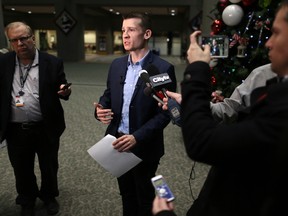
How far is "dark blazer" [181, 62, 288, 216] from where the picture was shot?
601 mm

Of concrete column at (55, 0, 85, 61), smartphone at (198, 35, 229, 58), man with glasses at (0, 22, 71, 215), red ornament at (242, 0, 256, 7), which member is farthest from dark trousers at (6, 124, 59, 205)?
concrete column at (55, 0, 85, 61)

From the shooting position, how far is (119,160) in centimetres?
174

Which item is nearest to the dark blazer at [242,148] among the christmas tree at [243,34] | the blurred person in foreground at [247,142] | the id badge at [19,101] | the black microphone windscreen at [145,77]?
the blurred person in foreground at [247,142]

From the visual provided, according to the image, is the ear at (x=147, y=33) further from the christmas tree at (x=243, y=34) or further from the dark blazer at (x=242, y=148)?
the christmas tree at (x=243, y=34)

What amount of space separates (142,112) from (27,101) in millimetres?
869

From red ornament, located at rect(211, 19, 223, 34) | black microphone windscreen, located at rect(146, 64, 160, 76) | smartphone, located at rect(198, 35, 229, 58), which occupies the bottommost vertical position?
black microphone windscreen, located at rect(146, 64, 160, 76)

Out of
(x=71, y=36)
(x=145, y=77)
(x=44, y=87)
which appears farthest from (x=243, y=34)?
(x=71, y=36)

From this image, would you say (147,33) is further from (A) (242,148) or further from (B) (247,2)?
(B) (247,2)

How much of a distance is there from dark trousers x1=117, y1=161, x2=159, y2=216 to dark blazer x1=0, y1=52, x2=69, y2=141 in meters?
0.68

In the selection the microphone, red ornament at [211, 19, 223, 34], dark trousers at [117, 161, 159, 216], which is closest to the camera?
the microphone

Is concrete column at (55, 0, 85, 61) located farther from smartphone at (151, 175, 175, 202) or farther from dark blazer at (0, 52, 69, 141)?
smartphone at (151, 175, 175, 202)

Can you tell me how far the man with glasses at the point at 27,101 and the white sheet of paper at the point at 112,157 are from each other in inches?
21.2

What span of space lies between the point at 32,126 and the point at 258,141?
1755mm

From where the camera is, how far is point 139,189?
181 cm
